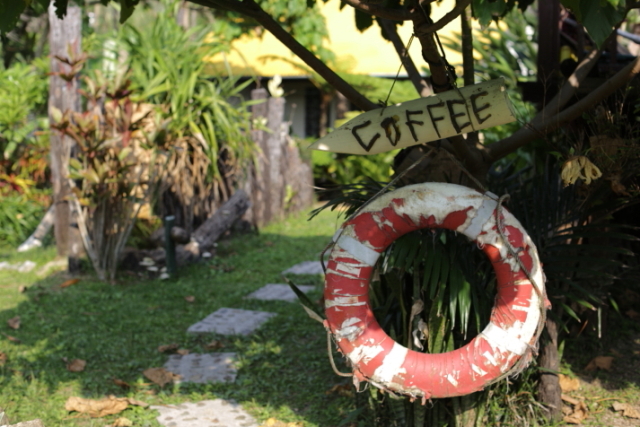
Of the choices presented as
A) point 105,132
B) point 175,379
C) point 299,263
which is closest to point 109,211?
point 105,132

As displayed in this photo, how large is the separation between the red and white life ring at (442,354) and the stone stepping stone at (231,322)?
2.30 meters

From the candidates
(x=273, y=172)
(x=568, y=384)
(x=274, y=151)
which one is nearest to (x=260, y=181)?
(x=273, y=172)

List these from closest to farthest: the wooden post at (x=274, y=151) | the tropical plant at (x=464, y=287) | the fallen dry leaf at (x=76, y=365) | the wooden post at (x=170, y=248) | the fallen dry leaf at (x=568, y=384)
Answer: the tropical plant at (x=464, y=287) < the fallen dry leaf at (x=568, y=384) < the fallen dry leaf at (x=76, y=365) < the wooden post at (x=170, y=248) < the wooden post at (x=274, y=151)

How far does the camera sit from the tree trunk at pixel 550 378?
330 cm

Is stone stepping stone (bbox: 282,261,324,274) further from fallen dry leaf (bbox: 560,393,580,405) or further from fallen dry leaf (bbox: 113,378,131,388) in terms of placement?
fallen dry leaf (bbox: 560,393,580,405)

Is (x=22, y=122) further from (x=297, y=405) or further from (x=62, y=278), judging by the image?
(x=297, y=405)

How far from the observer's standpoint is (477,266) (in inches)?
124

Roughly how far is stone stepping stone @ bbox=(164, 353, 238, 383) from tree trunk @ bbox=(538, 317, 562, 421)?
180 cm

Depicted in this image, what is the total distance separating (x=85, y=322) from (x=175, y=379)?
1360 mm

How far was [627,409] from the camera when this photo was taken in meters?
3.38

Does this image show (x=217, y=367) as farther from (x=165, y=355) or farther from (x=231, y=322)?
(x=231, y=322)

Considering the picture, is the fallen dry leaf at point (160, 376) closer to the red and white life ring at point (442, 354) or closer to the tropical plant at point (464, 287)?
the tropical plant at point (464, 287)

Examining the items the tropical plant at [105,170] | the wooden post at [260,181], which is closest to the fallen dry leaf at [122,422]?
the tropical plant at [105,170]

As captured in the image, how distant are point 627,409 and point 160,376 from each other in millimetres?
2585
